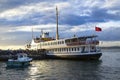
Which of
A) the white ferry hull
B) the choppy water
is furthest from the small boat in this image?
the white ferry hull

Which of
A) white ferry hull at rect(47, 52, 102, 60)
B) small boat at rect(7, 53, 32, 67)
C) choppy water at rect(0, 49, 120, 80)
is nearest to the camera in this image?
choppy water at rect(0, 49, 120, 80)

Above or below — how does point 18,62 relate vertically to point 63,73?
above

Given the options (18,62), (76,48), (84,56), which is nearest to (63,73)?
(18,62)

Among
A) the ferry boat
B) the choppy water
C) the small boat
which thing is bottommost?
the choppy water

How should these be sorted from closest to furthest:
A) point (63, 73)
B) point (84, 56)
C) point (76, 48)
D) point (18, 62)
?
point (63, 73)
point (18, 62)
point (84, 56)
point (76, 48)

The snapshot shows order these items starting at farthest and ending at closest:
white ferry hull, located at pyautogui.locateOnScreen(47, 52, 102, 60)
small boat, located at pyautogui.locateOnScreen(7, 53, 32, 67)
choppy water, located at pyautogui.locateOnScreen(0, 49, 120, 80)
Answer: white ferry hull, located at pyautogui.locateOnScreen(47, 52, 102, 60) < small boat, located at pyautogui.locateOnScreen(7, 53, 32, 67) < choppy water, located at pyautogui.locateOnScreen(0, 49, 120, 80)

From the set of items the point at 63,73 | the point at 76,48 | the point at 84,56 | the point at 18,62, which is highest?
the point at 76,48

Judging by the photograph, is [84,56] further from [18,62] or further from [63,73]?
[63,73]

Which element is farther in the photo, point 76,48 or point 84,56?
point 76,48

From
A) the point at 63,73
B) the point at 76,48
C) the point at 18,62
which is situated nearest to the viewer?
the point at 63,73

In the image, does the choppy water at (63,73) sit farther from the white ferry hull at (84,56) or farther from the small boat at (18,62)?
the white ferry hull at (84,56)

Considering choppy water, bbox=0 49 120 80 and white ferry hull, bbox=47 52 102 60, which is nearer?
choppy water, bbox=0 49 120 80

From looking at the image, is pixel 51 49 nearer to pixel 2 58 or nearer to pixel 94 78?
pixel 2 58

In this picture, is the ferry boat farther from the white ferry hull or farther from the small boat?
the small boat
